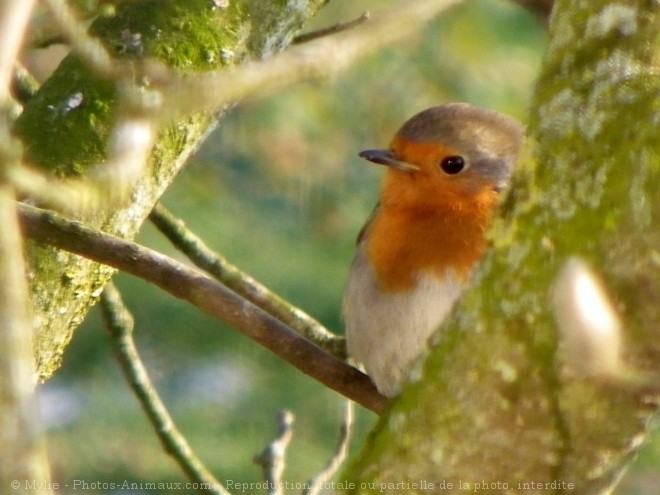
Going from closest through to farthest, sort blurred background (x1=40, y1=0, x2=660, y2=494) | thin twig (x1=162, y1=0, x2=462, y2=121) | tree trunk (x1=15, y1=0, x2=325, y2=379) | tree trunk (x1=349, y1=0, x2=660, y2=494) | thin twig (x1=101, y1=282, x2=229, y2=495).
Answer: thin twig (x1=162, y1=0, x2=462, y2=121) → tree trunk (x1=349, y1=0, x2=660, y2=494) → tree trunk (x1=15, y1=0, x2=325, y2=379) → thin twig (x1=101, y1=282, x2=229, y2=495) → blurred background (x1=40, y1=0, x2=660, y2=494)

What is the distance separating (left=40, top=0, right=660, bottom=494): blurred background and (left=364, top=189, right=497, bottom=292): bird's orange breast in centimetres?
181

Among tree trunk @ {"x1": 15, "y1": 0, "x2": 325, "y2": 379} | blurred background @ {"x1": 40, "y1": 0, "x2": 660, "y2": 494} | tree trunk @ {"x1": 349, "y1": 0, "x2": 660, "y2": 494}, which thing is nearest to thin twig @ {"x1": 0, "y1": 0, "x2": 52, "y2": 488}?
tree trunk @ {"x1": 349, "y1": 0, "x2": 660, "y2": 494}

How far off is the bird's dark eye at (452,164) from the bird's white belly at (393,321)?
0.39 meters

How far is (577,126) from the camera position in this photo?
1.71 meters

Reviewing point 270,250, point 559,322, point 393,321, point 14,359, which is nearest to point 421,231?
point 393,321

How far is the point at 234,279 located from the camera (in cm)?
337

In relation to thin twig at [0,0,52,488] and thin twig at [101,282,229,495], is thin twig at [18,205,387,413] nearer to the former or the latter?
Answer: thin twig at [101,282,229,495]

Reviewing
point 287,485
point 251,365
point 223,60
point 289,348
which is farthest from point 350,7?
point 289,348

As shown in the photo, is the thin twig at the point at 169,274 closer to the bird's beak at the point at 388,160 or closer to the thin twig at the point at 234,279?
the thin twig at the point at 234,279

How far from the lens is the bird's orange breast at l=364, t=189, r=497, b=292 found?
3561mm

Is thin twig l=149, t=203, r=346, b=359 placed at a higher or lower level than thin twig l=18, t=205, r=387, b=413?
lower

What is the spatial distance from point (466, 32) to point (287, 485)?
3096 mm

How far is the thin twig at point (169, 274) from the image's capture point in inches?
105

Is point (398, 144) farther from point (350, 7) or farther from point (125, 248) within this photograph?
point (350, 7)
